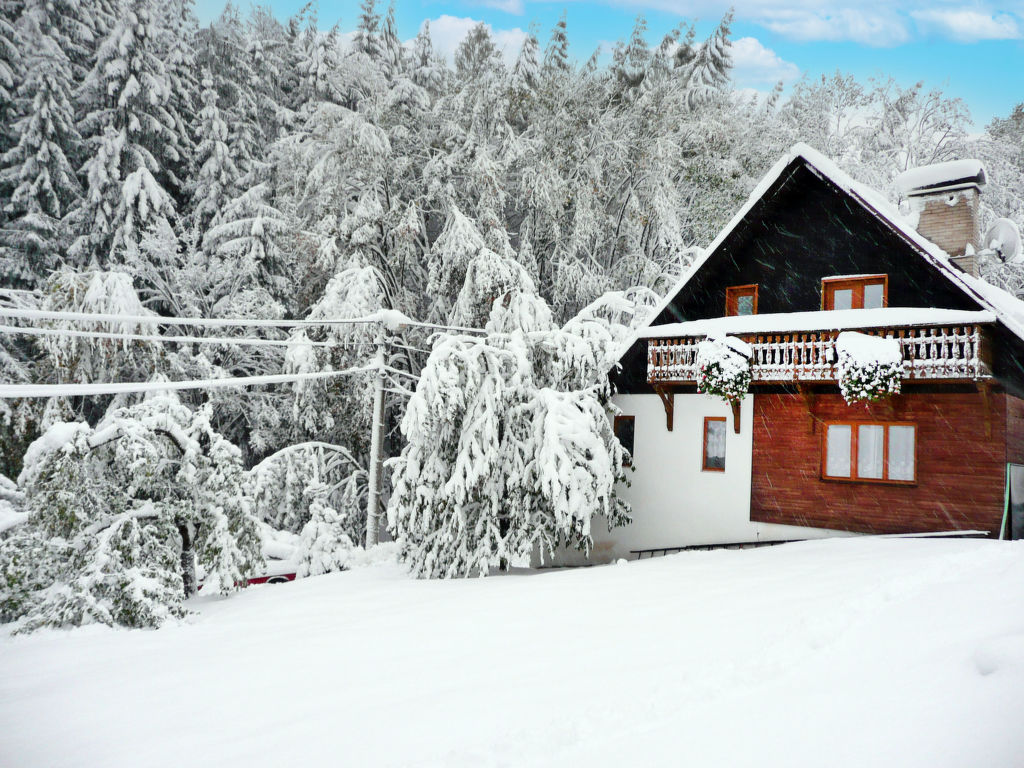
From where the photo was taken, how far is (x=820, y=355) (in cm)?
1231

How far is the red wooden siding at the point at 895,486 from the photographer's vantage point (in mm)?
11633

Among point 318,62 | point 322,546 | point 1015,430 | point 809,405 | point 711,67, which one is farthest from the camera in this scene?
point 318,62

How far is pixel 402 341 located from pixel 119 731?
55.0 ft

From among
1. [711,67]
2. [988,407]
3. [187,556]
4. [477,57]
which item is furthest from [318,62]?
[988,407]

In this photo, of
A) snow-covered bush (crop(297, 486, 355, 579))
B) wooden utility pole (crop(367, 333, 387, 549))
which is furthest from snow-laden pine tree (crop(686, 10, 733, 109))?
snow-covered bush (crop(297, 486, 355, 579))

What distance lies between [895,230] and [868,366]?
8.96ft

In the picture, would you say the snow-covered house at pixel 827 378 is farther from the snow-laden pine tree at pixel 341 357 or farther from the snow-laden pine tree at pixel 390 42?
the snow-laden pine tree at pixel 390 42

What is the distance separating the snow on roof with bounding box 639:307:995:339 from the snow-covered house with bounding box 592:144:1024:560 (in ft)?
0.13

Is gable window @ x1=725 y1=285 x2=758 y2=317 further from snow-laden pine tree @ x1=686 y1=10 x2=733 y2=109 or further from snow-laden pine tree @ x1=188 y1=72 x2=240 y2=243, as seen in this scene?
snow-laden pine tree @ x1=188 y1=72 x2=240 y2=243

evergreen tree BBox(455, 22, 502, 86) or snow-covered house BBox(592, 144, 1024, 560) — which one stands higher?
evergreen tree BBox(455, 22, 502, 86)

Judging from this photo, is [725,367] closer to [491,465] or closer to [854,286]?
[854,286]

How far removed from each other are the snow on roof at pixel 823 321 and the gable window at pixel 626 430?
210 cm

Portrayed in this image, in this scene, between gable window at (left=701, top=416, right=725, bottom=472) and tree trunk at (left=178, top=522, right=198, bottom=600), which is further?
gable window at (left=701, top=416, right=725, bottom=472)

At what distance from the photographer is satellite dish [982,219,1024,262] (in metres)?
15.2
